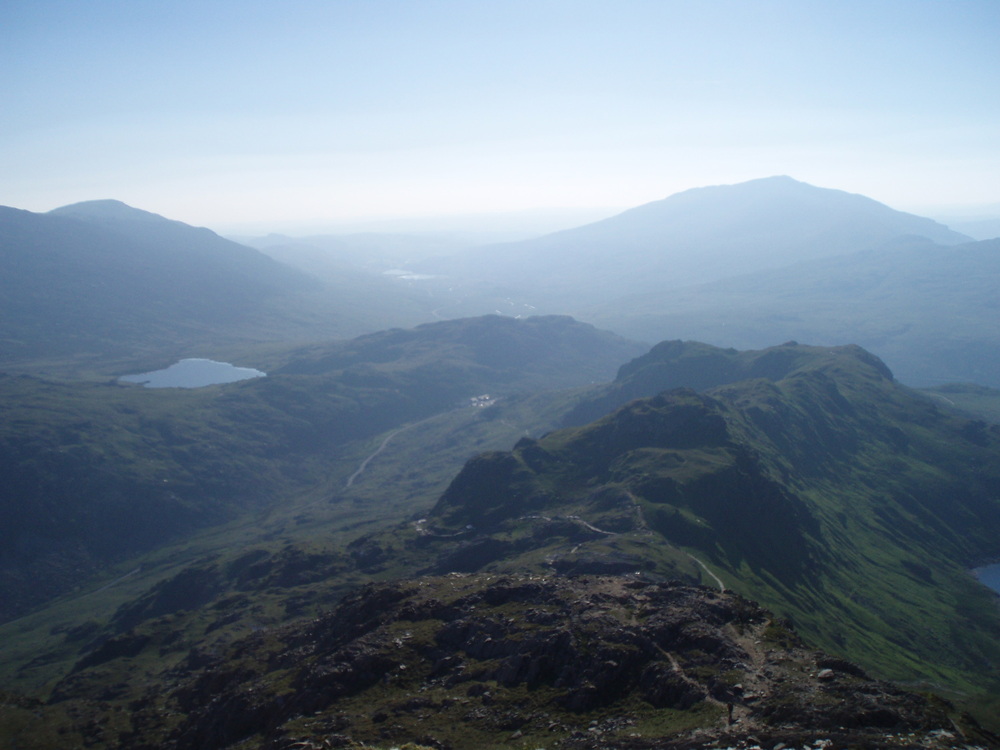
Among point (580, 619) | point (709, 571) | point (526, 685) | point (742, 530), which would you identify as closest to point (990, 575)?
point (742, 530)

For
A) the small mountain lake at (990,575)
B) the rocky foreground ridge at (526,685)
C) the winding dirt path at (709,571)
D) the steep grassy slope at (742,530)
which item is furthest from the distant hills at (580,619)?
the small mountain lake at (990,575)

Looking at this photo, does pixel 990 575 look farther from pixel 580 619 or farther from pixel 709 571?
pixel 580 619

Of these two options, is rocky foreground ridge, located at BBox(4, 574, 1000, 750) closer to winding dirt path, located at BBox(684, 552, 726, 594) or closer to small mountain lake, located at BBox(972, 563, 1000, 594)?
winding dirt path, located at BBox(684, 552, 726, 594)

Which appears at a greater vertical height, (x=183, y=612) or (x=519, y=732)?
(x=519, y=732)

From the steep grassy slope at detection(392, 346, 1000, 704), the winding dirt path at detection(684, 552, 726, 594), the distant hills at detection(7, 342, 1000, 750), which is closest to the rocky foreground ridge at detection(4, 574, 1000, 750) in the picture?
the distant hills at detection(7, 342, 1000, 750)

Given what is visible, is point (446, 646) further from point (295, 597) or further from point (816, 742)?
point (295, 597)

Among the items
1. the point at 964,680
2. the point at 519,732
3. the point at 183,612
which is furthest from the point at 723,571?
the point at 183,612
